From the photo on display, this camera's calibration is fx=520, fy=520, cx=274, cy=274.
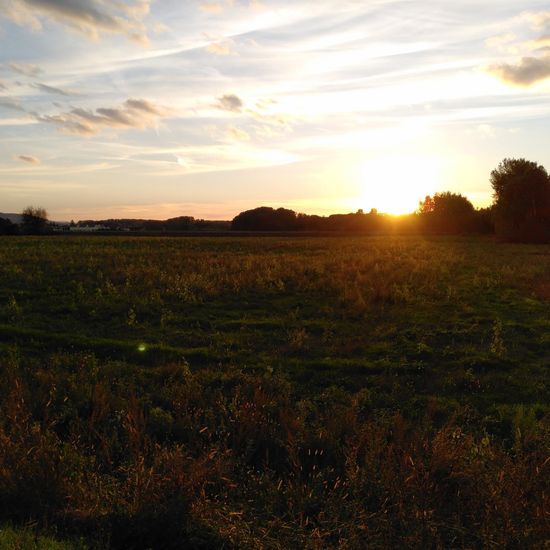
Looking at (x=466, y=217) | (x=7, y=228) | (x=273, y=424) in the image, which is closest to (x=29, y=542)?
(x=273, y=424)

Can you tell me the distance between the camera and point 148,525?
513 cm

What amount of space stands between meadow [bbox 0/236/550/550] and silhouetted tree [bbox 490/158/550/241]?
58.5m

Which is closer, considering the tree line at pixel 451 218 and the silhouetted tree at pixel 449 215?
the tree line at pixel 451 218

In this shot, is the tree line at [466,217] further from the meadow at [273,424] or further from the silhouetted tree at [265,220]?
the meadow at [273,424]

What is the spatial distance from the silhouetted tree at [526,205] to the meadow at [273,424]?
58.5 meters

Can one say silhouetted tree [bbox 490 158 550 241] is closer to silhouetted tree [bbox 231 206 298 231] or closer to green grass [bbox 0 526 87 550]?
silhouetted tree [bbox 231 206 298 231]

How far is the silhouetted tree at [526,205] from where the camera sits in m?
69.6

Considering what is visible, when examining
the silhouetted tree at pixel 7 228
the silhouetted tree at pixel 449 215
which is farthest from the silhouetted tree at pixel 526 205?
the silhouetted tree at pixel 7 228

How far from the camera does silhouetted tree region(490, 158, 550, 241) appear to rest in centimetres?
6962

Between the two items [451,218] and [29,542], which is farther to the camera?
[451,218]

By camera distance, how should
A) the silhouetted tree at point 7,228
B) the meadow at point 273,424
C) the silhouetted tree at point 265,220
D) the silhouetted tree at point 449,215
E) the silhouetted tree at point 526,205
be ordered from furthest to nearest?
the silhouetted tree at point 265,220 < the silhouetted tree at point 7,228 < the silhouetted tree at point 449,215 < the silhouetted tree at point 526,205 < the meadow at point 273,424

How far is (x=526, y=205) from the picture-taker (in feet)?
231

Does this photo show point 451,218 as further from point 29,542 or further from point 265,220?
point 29,542

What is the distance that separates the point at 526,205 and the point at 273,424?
72436 mm
